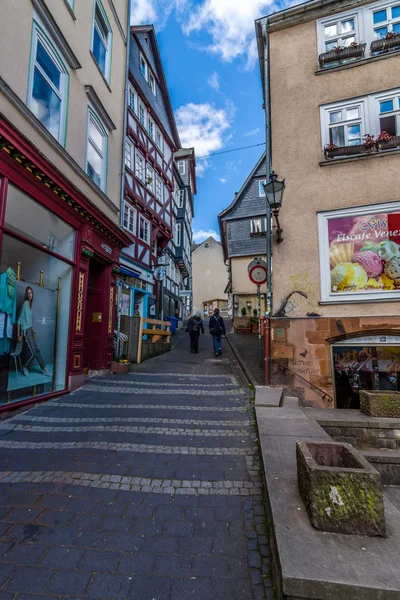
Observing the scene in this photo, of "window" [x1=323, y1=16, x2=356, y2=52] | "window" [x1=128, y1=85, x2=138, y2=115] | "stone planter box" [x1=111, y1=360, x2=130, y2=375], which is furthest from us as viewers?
"window" [x1=128, y1=85, x2=138, y2=115]

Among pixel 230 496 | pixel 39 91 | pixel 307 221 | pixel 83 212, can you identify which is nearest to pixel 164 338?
pixel 83 212

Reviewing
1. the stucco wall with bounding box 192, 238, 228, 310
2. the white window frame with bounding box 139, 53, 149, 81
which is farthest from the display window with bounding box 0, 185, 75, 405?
the stucco wall with bounding box 192, 238, 228, 310

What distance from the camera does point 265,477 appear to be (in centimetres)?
296

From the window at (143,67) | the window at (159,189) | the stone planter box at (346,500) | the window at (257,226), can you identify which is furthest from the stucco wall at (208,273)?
the stone planter box at (346,500)

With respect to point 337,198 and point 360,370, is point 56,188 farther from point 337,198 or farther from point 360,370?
point 360,370

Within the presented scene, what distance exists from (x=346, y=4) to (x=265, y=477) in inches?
421

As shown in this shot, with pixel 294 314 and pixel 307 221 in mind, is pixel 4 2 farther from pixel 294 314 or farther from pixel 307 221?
pixel 294 314

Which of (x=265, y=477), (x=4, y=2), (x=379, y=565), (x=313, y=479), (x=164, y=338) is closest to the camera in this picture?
(x=379, y=565)

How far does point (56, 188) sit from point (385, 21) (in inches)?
341

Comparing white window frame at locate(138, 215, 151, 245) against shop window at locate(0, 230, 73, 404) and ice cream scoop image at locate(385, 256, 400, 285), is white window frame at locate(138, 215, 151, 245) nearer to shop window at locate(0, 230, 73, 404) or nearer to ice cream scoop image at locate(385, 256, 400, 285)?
shop window at locate(0, 230, 73, 404)

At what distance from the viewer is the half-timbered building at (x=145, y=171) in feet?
47.5

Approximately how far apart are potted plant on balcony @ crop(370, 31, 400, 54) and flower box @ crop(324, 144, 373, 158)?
2473mm

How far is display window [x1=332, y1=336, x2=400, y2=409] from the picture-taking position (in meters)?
6.80

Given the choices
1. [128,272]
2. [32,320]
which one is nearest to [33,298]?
[32,320]
